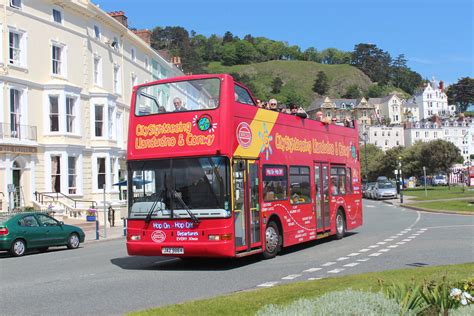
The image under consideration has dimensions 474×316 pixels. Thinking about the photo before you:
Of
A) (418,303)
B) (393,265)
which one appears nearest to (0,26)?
(393,265)

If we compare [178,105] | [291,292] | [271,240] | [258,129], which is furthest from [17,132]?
[291,292]

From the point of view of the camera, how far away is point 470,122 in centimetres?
16325

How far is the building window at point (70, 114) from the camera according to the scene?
1384 inches

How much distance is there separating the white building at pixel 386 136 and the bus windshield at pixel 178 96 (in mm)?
144507

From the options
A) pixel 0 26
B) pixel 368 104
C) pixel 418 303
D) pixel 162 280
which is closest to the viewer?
pixel 418 303

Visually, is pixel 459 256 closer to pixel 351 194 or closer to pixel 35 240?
pixel 351 194

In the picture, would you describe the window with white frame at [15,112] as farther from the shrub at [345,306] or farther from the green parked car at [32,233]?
the shrub at [345,306]

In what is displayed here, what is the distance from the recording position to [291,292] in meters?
8.74

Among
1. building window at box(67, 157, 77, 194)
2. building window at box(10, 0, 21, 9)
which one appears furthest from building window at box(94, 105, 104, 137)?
building window at box(10, 0, 21, 9)

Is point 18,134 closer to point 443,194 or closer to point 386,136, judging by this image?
point 443,194

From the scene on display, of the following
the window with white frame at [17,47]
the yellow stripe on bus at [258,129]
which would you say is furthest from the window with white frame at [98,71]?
the yellow stripe on bus at [258,129]

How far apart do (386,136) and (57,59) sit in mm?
129007

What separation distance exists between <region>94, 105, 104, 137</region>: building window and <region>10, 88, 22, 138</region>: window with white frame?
693 centimetres

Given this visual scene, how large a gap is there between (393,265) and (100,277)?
6.18m
